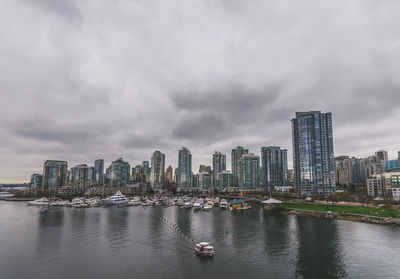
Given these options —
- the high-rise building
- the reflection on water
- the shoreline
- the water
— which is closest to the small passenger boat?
the water

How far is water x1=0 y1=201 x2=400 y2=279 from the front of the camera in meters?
41.0

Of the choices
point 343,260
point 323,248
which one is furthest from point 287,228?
point 343,260

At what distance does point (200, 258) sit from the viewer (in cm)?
4797

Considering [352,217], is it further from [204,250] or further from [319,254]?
[204,250]

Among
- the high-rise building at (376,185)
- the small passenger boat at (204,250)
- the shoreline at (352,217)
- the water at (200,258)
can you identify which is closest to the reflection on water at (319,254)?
the water at (200,258)

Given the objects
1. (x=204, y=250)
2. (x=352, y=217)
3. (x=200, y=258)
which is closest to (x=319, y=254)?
(x=204, y=250)

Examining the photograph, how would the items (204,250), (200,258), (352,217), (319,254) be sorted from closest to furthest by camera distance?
(200,258) → (204,250) → (319,254) → (352,217)

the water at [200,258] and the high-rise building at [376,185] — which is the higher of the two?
the high-rise building at [376,185]

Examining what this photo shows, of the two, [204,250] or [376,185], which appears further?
[376,185]

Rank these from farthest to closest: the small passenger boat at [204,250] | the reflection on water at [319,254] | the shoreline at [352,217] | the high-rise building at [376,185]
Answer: the high-rise building at [376,185] < the shoreline at [352,217] < the small passenger boat at [204,250] < the reflection on water at [319,254]

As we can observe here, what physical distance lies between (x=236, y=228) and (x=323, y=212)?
2106 inches

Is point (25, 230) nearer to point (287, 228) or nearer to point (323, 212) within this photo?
point (287, 228)

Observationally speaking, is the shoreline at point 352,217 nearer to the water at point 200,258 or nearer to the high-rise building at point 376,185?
the water at point 200,258

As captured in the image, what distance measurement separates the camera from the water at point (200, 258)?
4103 cm
